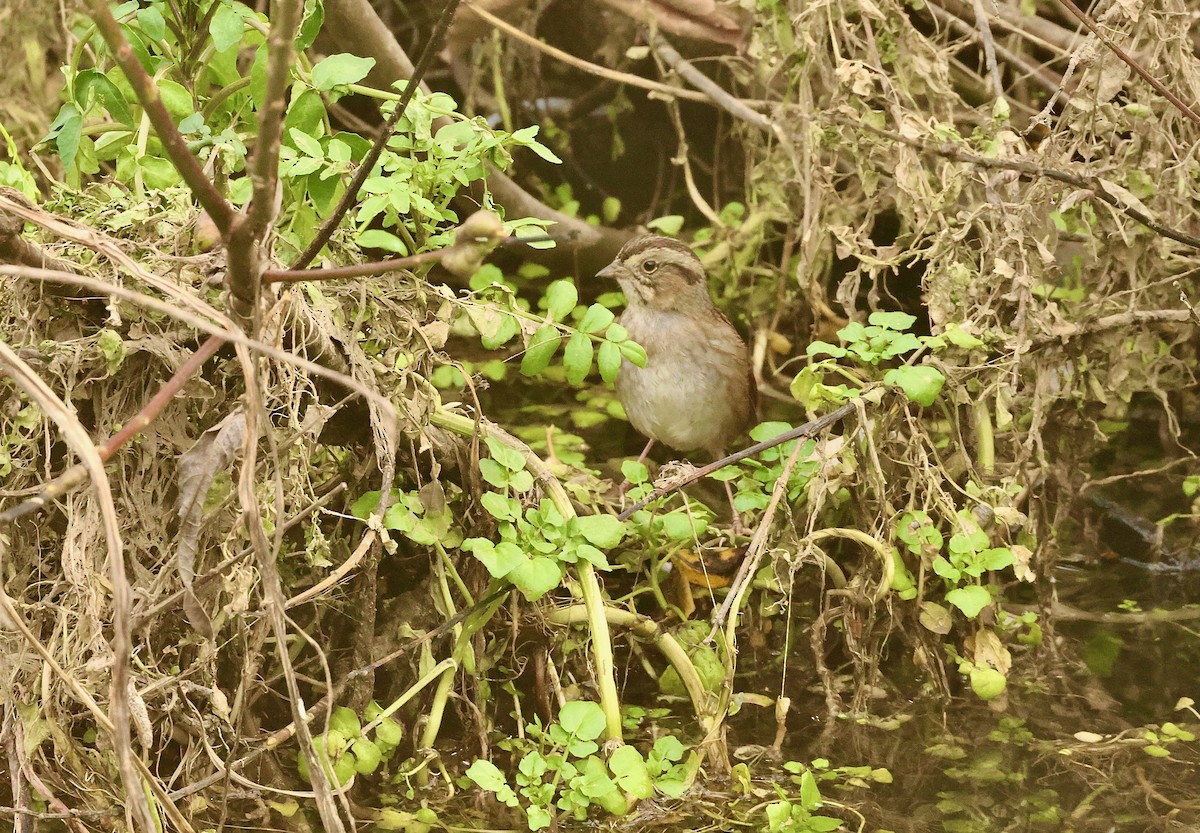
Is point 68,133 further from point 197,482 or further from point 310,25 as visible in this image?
point 197,482

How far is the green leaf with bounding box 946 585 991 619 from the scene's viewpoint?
327 cm

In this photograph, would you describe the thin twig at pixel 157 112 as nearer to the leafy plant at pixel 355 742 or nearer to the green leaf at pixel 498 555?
the green leaf at pixel 498 555

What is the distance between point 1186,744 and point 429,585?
2045 mm

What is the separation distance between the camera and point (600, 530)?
10.1ft

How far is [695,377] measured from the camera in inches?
180

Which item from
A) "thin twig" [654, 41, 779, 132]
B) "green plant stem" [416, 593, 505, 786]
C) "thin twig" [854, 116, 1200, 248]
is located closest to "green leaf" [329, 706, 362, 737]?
"green plant stem" [416, 593, 505, 786]

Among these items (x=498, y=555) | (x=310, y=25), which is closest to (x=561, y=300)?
(x=498, y=555)

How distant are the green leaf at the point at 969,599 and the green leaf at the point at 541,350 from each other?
124cm

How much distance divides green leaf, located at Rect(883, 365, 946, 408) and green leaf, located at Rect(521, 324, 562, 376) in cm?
89

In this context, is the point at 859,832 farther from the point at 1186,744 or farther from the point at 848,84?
the point at 848,84

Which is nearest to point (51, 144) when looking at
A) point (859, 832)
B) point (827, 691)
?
point (827, 691)

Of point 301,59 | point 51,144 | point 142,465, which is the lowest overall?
point 142,465

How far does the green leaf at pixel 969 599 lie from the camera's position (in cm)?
327

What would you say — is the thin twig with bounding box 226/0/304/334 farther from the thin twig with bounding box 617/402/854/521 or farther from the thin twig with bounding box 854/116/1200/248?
the thin twig with bounding box 854/116/1200/248
